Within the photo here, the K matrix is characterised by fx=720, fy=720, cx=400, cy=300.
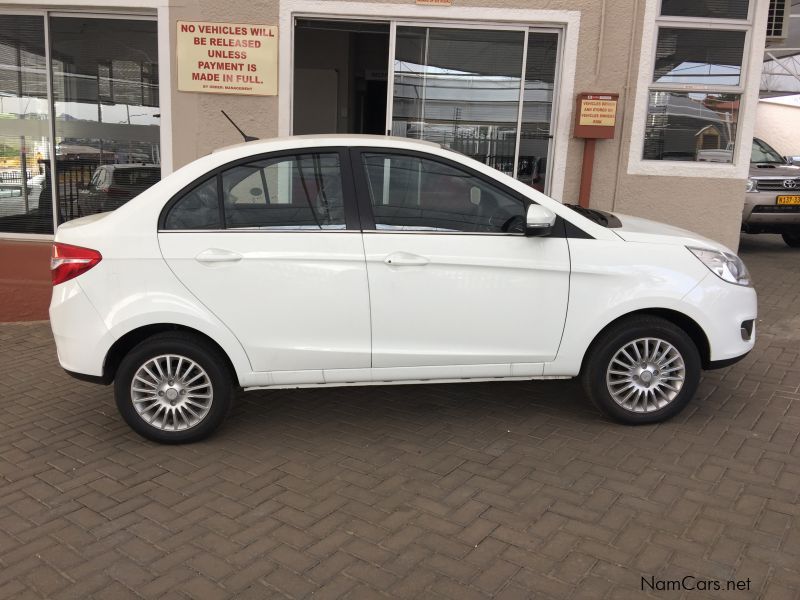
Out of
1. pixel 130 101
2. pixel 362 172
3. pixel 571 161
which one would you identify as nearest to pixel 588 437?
pixel 362 172

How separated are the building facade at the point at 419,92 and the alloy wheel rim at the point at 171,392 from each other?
11.3 ft

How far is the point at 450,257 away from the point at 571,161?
3.62 meters

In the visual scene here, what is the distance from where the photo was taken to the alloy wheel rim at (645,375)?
14.2ft

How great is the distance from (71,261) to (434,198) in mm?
2084

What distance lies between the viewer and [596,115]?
6.93 m

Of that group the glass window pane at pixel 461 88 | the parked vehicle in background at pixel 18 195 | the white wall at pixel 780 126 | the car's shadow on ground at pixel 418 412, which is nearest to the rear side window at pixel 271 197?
the car's shadow on ground at pixel 418 412

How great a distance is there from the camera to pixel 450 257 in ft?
13.4

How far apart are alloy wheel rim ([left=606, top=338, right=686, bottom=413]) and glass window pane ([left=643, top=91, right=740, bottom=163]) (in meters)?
3.51

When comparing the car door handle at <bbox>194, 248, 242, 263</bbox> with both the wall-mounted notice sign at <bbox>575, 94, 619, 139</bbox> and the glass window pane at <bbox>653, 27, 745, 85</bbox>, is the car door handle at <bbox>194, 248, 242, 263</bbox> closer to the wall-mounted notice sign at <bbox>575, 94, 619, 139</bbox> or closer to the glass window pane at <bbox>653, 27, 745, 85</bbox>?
the wall-mounted notice sign at <bbox>575, 94, 619, 139</bbox>

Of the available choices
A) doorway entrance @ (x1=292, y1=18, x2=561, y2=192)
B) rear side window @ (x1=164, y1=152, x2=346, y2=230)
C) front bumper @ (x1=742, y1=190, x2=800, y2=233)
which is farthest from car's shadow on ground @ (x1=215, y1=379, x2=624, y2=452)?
front bumper @ (x1=742, y1=190, x2=800, y2=233)

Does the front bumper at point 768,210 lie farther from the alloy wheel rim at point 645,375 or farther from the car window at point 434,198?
the car window at point 434,198

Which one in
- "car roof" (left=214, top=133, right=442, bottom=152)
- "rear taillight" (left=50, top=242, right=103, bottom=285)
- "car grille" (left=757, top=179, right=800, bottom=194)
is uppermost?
"car roof" (left=214, top=133, right=442, bottom=152)

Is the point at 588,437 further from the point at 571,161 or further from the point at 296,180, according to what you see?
the point at 571,161

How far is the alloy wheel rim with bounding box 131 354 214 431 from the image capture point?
4102mm
